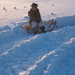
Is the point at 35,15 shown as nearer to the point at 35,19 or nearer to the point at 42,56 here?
the point at 35,19

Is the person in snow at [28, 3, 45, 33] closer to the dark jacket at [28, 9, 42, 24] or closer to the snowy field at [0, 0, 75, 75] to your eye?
the dark jacket at [28, 9, 42, 24]

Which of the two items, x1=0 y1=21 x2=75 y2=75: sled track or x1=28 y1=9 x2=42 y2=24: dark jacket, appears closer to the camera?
x1=0 y1=21 x2=75 y2=75: sled track

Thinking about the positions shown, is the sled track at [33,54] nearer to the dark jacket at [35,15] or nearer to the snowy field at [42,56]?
the snowy field at [42,56]

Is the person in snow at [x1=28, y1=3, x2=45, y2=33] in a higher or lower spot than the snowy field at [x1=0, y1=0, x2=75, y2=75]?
higher

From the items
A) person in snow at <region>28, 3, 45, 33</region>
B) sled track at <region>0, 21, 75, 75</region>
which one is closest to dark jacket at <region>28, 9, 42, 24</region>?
person in snow at <region>28, 3, 45, 33</region>

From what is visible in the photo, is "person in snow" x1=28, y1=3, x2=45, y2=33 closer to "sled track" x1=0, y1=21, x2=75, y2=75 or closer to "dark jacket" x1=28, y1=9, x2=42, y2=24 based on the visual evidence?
"dark jacket" x1=28, y1=9, x2=42, y2=24

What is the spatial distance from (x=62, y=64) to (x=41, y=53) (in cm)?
75

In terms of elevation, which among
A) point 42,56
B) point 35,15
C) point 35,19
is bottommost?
point 42,56

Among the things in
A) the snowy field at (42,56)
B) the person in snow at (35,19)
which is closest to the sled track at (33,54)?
the snowy field at (42,56)

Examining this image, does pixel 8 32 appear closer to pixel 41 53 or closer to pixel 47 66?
pixel 41 53

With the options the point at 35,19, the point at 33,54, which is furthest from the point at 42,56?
the point at 35,19

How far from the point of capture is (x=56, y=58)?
118 inches

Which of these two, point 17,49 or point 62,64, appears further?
point 17,49

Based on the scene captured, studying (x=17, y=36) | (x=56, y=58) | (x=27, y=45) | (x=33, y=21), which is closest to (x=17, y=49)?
(x=27, y=45)
